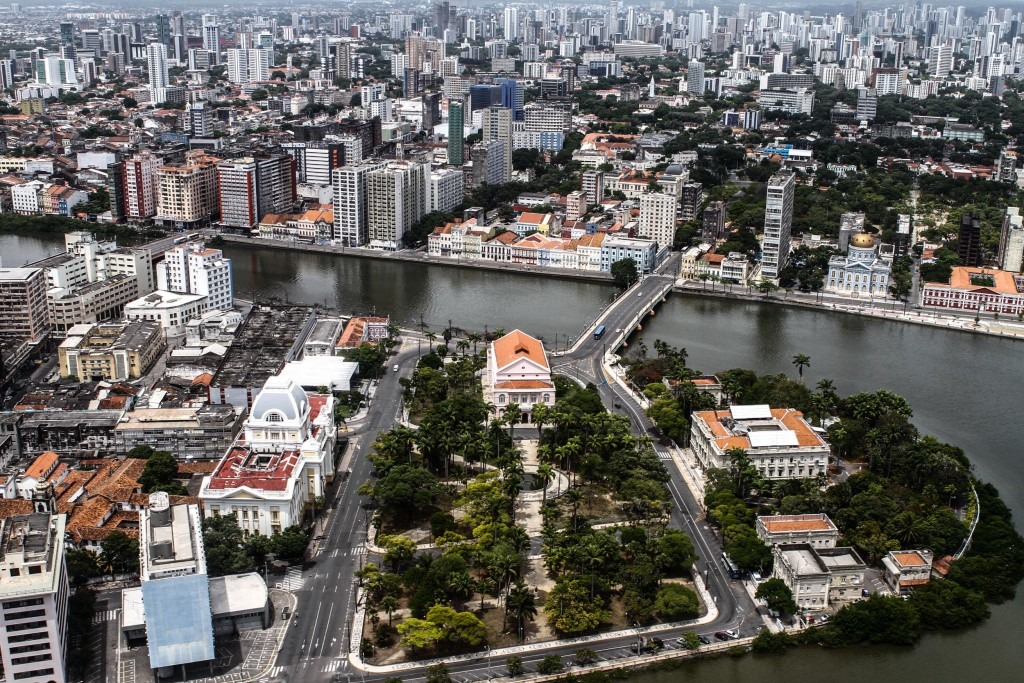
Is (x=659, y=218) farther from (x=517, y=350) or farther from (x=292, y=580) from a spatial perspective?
(x=292, y=580)

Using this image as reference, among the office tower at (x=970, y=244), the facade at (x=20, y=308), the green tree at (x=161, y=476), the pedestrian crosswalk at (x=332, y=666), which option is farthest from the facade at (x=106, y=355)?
the office tower at (x=970, y=244)

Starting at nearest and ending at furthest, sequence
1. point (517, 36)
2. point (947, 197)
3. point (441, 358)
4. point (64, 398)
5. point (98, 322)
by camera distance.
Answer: point (64, 398) → point (441, 358) → point (98, 322) → point (947, 197) → point (517, 36)

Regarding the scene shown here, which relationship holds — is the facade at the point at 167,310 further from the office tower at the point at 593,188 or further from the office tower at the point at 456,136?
the office tower at the point at 456,136

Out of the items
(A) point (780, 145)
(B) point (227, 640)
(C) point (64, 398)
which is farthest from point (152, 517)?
(A) point (780, 145)

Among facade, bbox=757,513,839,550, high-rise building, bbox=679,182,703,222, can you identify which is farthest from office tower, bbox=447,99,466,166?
facade, bbox=757,513,839,550

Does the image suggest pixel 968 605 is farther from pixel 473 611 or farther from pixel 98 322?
pixel 98 322

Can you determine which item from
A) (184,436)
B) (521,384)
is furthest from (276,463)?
(521,384)
